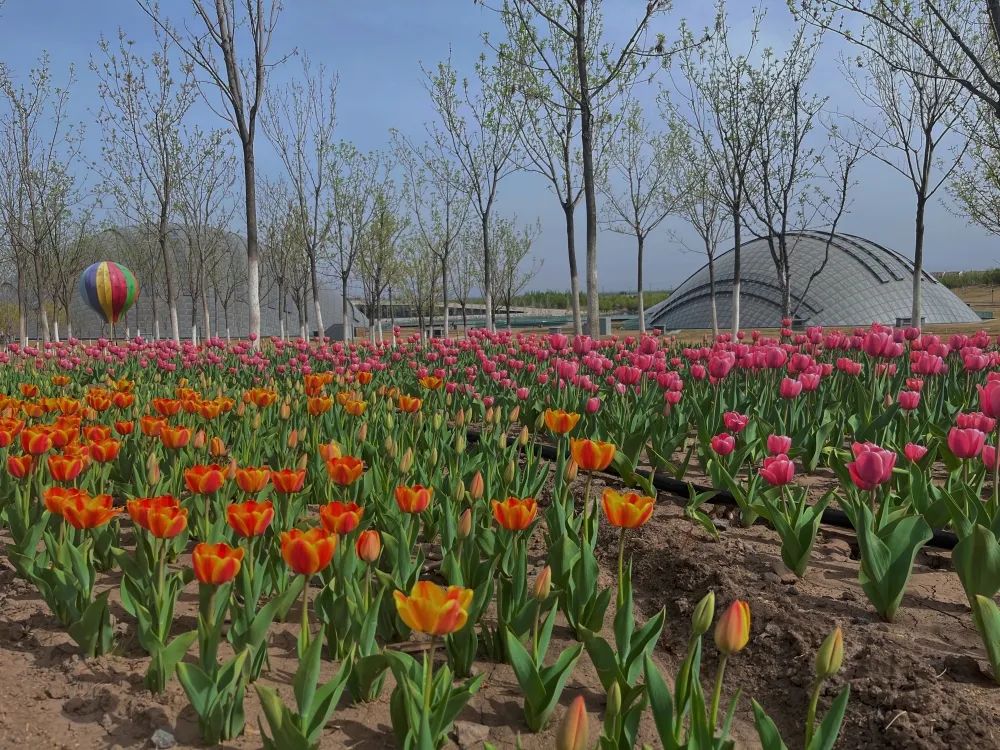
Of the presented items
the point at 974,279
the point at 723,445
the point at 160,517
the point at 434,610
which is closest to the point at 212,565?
the point at 160,517

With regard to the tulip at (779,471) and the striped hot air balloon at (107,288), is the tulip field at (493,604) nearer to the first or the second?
the tulip at (779,471)

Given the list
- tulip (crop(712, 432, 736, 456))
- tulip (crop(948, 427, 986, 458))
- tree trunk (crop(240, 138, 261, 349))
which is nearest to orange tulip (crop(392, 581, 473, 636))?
tulip (crop(712, 432, 736, 456))

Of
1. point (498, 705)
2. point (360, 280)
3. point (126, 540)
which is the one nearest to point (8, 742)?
point (498, 705)

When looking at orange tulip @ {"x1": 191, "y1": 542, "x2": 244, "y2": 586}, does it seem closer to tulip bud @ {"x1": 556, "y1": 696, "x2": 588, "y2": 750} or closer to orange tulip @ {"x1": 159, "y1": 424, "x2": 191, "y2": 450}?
tulip bud @ {"x1": 556, "y1": 696, "x2": 588, "y2": 750}

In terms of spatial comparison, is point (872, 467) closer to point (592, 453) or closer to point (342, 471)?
point (592, 453)

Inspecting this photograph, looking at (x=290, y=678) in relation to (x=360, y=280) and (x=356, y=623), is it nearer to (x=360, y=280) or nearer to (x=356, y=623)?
(x=356, y=623)

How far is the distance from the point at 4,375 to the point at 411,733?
8710mm

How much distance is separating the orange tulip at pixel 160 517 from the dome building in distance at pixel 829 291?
40.4m

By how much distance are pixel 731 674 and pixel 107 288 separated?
22.4 metres

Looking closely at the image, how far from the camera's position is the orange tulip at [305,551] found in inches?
63.9

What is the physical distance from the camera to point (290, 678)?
203cm

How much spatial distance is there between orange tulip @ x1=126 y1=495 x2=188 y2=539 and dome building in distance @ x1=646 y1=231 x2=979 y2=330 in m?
40.4

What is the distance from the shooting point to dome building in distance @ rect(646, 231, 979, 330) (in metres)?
42.9

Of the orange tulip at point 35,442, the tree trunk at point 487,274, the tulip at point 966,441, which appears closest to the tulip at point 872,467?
the tulip at point 966,441
